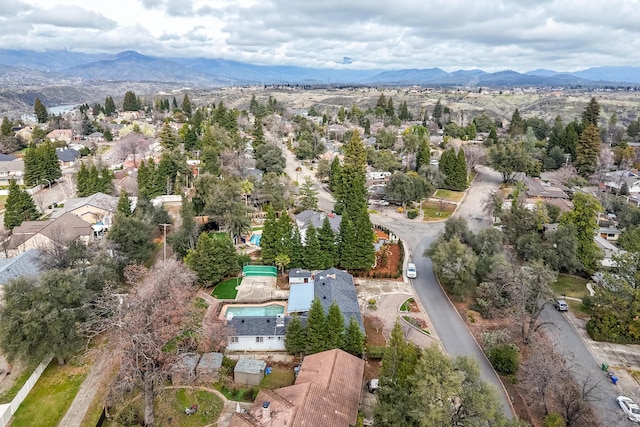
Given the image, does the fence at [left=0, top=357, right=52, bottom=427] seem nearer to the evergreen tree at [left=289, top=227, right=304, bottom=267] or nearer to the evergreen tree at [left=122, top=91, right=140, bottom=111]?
the evergreen tree at [left=289, top=227, right=304, bottom=267]

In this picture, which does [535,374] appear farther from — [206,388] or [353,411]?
[206,388]

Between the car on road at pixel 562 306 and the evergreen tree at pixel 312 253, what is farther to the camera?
the evergreen tree at pixel 312 253

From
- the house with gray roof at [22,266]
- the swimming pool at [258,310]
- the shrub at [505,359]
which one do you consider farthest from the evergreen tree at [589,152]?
the house with gray roof at [22,266]

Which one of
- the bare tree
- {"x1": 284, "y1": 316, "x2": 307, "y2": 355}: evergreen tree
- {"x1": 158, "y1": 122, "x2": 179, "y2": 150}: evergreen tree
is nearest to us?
the bare tree

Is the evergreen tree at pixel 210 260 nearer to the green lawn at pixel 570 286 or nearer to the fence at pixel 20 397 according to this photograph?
the fence at pixel 20 397

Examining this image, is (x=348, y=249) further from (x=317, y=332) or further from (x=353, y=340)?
(x=317, y=332)

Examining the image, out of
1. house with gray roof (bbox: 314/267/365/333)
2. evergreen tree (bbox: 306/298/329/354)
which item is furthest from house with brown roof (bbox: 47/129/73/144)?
evergreen tree (bbox: 306/298/329/354)

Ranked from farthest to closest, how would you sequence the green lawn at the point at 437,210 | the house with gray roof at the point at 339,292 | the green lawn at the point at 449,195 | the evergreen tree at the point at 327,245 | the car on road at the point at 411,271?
the green lawn at the point at 449,195 → the green lawn at the point at 437,210 → the car on road at the point at 411,271 → the evergreen tree at the point at 327,245 → the house with gray roof at the point at 339,292
